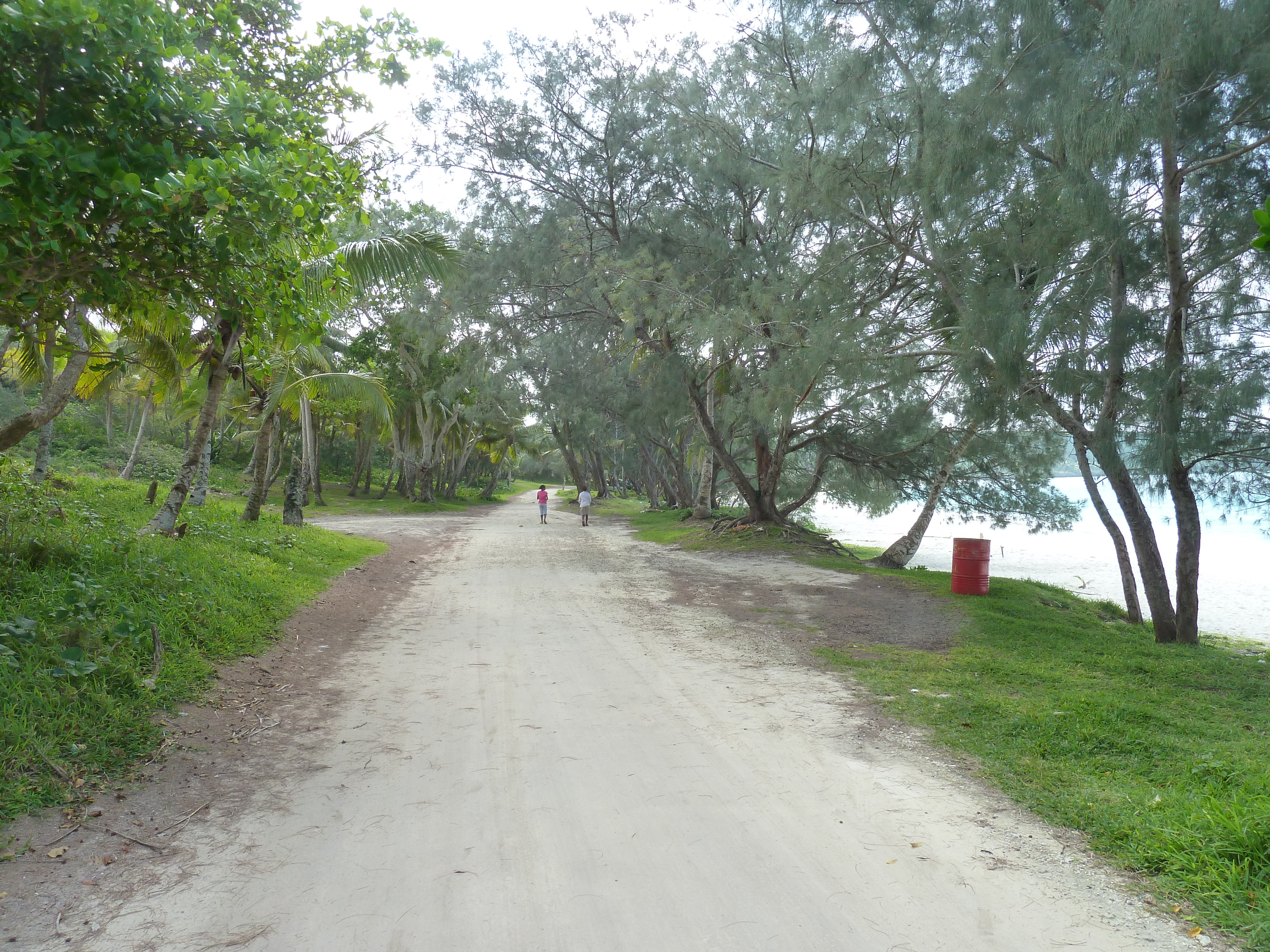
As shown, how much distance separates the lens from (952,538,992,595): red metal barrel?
1088 cm

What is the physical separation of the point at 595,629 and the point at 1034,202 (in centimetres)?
635

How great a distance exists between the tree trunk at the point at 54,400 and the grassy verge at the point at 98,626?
2.14 feet

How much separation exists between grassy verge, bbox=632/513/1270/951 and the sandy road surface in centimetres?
30

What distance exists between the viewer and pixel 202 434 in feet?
35.2

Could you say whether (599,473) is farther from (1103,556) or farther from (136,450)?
(136,450)

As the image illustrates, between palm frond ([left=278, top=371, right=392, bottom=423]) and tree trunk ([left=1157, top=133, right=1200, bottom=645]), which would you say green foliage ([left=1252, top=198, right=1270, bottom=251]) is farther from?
palm frond ([left=278, top=371, right=392, bottom=423])

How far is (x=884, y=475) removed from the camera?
57.6 ft

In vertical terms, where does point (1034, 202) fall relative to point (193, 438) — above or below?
above

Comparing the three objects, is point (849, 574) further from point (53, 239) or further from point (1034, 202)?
point (53, 239)

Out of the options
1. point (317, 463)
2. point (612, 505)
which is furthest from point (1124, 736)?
point (612, 505)

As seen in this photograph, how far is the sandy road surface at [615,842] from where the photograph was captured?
2.74m

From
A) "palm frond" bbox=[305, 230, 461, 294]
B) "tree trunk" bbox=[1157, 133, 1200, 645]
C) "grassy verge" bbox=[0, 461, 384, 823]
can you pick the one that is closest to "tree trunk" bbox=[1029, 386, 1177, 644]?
"tree trunk" bbox=[1157, 133, 1200, 645]

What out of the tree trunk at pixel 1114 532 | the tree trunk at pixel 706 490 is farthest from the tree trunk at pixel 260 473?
the tree trunk at pixel 1114 532

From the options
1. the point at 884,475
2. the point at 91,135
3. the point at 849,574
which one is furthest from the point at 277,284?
the point at 884,475
